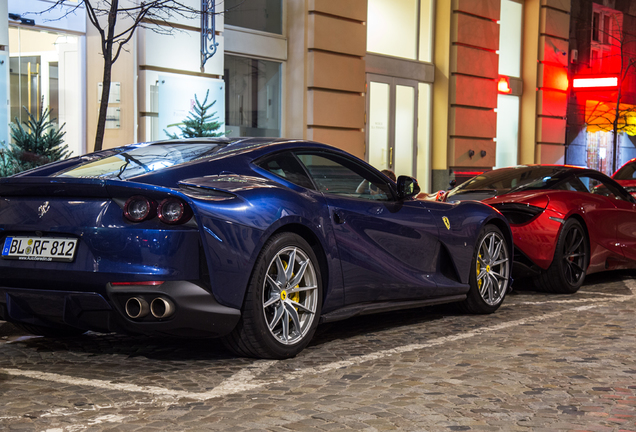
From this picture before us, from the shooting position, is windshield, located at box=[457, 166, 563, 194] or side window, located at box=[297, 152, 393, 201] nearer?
side window, located at box=[297, 152, 393, 201]

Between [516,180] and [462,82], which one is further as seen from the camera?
[462,82]

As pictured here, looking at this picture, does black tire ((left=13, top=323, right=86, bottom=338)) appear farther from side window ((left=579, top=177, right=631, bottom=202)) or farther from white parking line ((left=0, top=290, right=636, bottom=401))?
side window ((left=579, top=177, right=631, bottom=202))

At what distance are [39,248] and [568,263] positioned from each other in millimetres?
5523

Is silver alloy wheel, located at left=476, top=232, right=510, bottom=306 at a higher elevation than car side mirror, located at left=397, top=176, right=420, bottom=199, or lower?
lower

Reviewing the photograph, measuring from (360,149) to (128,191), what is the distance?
1194 centimetres

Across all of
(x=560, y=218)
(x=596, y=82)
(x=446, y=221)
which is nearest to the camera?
(x=446, y=221)

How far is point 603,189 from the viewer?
9562 millimetres

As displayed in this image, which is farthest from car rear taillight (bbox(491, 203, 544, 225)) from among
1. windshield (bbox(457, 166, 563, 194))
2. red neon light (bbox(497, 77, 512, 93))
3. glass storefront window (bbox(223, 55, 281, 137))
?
red neon light (bbox(497, 77, 512, 93))

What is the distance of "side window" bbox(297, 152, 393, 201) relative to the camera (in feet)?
18.5

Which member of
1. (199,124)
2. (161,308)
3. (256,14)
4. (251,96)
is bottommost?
(161,308)

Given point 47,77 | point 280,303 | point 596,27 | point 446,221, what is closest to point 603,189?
point 446,221

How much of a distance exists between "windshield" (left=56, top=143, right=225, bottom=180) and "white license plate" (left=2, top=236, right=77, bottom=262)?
1.39ft

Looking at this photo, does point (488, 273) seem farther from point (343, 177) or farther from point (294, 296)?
point (294, 296)

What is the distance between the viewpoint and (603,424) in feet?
12.6
